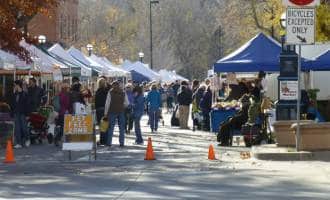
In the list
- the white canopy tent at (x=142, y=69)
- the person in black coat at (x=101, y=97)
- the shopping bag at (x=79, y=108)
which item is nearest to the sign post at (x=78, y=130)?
the shopping bag at (x=79, y=108)

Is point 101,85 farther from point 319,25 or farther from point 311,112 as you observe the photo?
point 319,25

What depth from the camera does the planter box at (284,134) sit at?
1877 centimetres

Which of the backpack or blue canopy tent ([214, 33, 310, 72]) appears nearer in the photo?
the backpack

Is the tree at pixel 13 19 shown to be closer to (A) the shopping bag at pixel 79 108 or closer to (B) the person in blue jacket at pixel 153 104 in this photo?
(A) the shopping bag at pixel 79 108

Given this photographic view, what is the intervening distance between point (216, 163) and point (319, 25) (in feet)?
36.8

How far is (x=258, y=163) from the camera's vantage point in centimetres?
1733

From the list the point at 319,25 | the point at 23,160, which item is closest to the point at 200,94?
the point at 319,25

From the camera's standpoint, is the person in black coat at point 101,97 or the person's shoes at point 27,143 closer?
the person's shoes at point 27,143

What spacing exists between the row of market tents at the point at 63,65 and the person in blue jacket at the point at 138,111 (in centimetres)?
334

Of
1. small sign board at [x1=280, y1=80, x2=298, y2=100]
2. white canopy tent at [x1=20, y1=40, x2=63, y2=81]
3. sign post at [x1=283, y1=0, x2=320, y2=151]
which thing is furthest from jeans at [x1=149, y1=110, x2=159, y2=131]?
sign post at [x1=283, y1=0, x2=320, y2=151]

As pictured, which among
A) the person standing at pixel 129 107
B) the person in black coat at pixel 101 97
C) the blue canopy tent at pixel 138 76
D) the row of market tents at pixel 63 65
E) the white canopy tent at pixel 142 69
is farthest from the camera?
the white canopy tent at pixel 142 69

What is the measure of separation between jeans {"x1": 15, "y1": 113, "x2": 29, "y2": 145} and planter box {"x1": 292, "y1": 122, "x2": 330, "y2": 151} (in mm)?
8271

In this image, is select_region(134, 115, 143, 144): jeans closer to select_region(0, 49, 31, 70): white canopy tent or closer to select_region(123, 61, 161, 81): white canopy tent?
select_region(0, 49, 31, 70): white canopy tent

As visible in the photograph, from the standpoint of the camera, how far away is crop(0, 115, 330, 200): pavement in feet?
42.0
